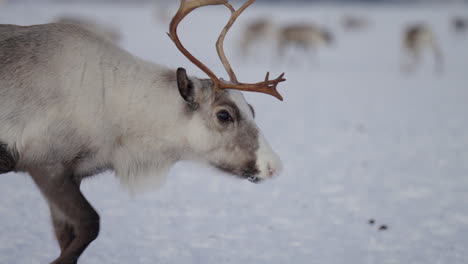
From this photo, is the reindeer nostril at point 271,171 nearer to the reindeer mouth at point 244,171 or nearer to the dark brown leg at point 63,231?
the reindeer mouth at point 244,171

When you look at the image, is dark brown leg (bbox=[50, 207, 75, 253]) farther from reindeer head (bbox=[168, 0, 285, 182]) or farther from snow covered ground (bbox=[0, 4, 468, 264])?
reindeer head (bbox=[168, 0, 285, 182])

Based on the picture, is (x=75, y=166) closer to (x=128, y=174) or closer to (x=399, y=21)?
(x=128, y=174)

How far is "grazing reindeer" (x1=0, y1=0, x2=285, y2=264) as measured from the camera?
2305mm

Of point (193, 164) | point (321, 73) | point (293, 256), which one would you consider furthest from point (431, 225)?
point (321, 73)

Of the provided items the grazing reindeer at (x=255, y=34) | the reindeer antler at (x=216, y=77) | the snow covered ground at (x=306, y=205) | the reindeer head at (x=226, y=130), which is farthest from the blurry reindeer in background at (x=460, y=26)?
the reindeer head at (x=226, y=130)

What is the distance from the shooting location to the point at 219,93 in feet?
8.57

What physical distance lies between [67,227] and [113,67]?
870 mm

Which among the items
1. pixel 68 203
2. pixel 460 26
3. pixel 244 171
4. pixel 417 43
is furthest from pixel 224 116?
pixel 460 26

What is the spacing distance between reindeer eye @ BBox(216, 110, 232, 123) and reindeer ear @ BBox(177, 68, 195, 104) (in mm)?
158

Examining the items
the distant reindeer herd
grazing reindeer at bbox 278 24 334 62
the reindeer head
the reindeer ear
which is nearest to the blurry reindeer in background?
the distant reindeer herd

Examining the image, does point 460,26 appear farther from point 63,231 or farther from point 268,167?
point 63,231

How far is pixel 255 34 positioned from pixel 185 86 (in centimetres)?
1638

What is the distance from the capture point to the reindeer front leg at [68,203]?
7.48 ft

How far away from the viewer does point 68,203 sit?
228 cm
